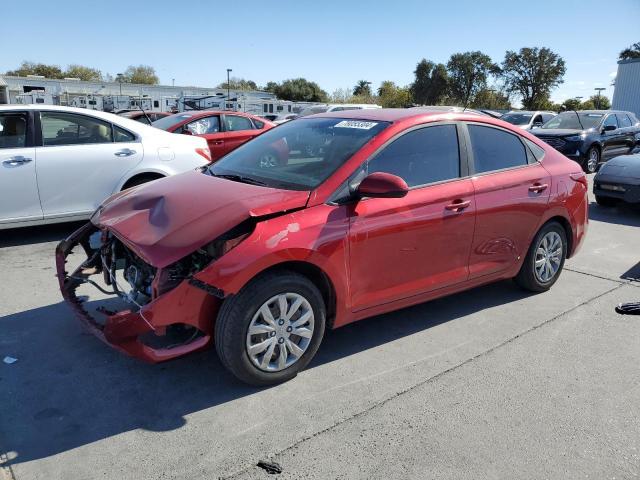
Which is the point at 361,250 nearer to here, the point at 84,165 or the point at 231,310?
the point at 231,310

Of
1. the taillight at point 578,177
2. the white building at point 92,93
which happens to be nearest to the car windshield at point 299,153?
the taillight at point 578,177

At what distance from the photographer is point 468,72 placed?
6725cm

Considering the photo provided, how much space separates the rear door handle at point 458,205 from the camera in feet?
12.7

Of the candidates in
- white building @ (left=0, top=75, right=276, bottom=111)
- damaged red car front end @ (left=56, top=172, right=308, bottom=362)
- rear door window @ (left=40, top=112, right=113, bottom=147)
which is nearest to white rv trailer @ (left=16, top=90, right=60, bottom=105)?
white building @ (left=0, top=75, right=276, bottom=111)

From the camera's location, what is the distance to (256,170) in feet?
12.7

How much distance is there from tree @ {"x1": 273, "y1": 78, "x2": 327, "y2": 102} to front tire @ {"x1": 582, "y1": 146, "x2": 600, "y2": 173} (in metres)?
70.8

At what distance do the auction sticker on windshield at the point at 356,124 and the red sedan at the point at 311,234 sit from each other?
2 cm

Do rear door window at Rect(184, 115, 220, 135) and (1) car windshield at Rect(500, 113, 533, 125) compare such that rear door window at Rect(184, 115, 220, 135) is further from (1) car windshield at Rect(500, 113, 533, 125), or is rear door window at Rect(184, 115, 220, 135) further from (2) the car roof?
(1) car windshield at Rect(500, 113, 533, 125)

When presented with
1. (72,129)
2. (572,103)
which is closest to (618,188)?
(72,129)

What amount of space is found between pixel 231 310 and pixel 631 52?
83704 millimetres

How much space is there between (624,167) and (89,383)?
8935 mm

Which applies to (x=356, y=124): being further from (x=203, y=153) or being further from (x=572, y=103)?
(x=572, y=103)

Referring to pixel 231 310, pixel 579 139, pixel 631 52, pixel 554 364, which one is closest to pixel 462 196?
pixel 554 364

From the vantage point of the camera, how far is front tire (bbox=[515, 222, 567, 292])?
4.70 metres
